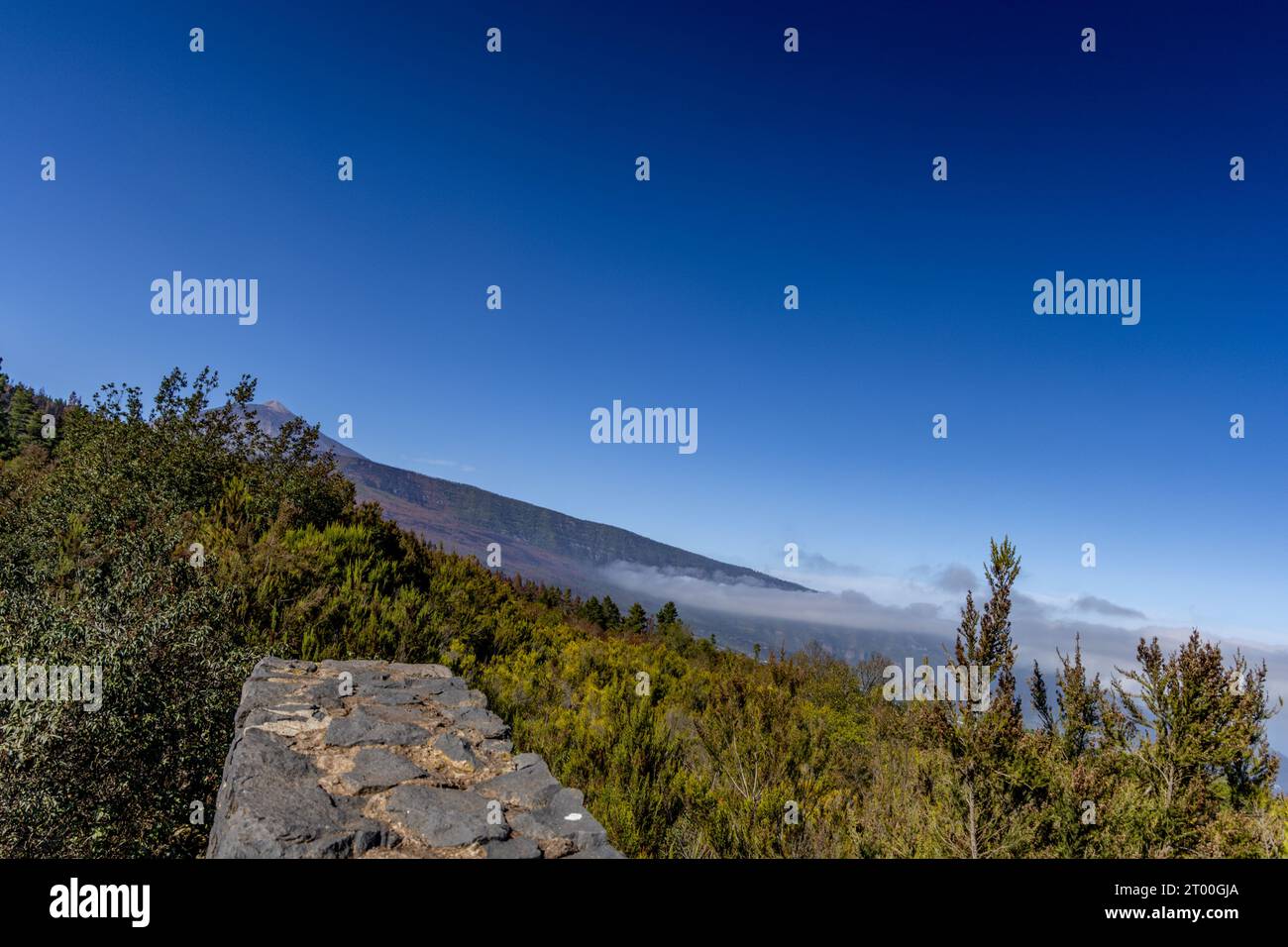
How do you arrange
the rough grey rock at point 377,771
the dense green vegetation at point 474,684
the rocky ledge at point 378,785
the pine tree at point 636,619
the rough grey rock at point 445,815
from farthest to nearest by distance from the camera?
the pine tree at point 636,619 → the dense green vegetation at point 474,684 → the rough grey rock at point 377,771 → the rough grey rock at point 445,815 → the rocky ledge at point 378,785

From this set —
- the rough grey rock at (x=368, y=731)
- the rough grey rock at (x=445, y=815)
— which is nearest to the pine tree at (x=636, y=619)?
the rough grey rock at (x=368, y=731)

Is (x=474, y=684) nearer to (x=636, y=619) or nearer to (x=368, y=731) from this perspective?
(x=368, y=731)

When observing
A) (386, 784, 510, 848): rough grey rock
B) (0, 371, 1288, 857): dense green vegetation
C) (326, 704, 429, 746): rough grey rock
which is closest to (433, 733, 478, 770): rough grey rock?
(326, 704, 429, 746): rough grey rock

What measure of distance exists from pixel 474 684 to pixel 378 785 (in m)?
4.05

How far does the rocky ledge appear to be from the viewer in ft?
9.54

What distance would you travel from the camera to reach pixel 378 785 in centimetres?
355

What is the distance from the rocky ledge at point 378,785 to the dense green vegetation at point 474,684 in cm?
90

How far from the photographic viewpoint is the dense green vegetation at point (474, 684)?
4.62 metres

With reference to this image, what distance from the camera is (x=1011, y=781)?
21.2 feet

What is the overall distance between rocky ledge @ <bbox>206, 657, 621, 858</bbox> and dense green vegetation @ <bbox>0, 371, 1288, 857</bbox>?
0.90 meters
